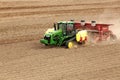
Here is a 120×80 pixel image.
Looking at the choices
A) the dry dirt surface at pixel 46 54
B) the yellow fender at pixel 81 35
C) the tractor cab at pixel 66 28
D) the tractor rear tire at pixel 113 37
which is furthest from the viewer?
the tractor rear tire at pixel 113 37

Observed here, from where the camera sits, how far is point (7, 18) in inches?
937

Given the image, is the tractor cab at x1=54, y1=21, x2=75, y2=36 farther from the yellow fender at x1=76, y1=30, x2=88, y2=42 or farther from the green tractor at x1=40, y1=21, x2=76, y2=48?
the yellow fender at x1=76, y1=30, x2=88, y2=42

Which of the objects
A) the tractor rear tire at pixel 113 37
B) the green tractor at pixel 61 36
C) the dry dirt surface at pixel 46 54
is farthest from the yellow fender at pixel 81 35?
the tractor rear tire at pixel 113 37

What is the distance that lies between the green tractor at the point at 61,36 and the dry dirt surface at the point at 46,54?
1.03ft

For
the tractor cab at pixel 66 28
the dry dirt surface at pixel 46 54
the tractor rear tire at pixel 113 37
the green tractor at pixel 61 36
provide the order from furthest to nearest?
1. the tractor rear tire at pixel 113 37
2. the tractor cab at pixel 66 28
3. the green tractor at pixel 61 36
4. the dry dirt surface at pixel 46 54

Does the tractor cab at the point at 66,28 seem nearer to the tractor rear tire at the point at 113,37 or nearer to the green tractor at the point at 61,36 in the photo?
the green tractor at the point at 61,36

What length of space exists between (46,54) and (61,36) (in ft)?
4.95

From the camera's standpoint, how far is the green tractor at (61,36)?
A: 51.0 ft

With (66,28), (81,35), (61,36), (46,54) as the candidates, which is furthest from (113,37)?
(46,54)

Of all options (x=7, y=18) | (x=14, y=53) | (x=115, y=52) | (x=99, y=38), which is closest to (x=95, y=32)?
(x=99, y=38)

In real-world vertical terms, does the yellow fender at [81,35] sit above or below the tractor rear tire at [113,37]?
above

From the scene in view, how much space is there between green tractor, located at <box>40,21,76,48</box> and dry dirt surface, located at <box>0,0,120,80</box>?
1.03ft

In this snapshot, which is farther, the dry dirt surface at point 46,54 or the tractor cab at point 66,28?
the tractor cab at point 66,28

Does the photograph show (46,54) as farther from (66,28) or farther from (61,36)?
(66,28)
